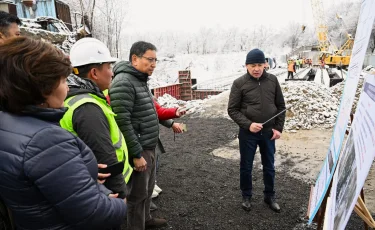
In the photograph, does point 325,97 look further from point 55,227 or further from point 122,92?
point 55,227

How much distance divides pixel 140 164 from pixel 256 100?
1.51 m

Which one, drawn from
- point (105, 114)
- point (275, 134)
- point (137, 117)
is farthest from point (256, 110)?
point (105, 114)

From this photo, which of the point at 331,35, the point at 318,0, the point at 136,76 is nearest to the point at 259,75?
the point at 136,76

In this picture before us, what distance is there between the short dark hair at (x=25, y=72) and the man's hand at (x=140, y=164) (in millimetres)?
1299

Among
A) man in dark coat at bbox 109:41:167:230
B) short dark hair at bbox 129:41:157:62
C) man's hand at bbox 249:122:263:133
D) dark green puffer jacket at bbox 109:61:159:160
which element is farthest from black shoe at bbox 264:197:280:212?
short dark hair at bbox 129:41:157:62

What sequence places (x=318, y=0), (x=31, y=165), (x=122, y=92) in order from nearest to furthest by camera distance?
(x=31, y=165), (x=122, y=92), (x=318, y=0)

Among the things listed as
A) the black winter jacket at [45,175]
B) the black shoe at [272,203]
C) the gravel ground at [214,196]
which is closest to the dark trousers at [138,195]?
the gravel ground at [214,196]

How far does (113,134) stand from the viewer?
69.3 inches

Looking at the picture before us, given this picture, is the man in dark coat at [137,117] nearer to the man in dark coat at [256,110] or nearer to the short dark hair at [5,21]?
the man in dark coat at [256,110]

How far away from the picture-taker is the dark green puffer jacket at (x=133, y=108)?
2248 millimetres

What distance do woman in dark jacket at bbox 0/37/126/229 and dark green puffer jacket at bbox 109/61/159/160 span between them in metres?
1.07

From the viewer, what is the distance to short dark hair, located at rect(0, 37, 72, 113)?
3.41 feet

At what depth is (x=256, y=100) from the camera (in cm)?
303

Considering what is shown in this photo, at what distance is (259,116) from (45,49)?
2402 millimetres
